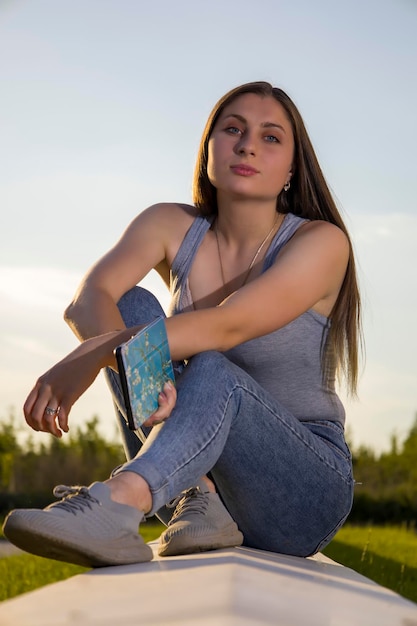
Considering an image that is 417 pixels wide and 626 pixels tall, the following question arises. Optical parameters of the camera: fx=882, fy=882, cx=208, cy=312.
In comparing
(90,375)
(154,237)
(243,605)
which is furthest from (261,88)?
(243,605)

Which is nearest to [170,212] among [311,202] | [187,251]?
[187,251]

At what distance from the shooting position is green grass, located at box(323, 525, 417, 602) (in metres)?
4.68

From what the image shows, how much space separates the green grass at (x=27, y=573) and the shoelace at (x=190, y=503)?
184 centimetres

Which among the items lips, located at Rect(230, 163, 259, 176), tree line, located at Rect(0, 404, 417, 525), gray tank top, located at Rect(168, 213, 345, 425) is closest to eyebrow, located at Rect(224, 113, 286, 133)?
lips, located at Rect(230, 163, 259, 176)

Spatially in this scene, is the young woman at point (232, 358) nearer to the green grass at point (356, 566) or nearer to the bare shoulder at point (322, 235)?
the bare shoulder at point (322, 235)

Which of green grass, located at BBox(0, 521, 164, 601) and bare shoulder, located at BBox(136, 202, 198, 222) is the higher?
bare shoulder, located at BBox(136, 202, 198, 222)

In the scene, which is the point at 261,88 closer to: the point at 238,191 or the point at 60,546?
the point at 238,191

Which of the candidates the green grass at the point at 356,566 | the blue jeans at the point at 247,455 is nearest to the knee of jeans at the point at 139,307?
the blue jeans at the point at 247,455

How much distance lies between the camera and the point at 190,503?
2662 mm

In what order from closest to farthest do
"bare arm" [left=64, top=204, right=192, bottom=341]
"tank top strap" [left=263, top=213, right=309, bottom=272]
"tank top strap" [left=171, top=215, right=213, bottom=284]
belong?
"bare arm" [left=64, top=204, right=192, bottom=341]
"tank top strap" [left=263, top=213, right=309, bottom=272]
"tank top strap" [left=171, top=215, right=213, bottom=284]

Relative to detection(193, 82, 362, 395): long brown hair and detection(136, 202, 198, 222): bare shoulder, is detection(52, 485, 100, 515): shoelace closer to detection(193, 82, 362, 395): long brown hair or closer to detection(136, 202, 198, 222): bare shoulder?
detection(193, 82, 362, 395): long brown hair

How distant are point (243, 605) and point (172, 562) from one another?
2.19 feet

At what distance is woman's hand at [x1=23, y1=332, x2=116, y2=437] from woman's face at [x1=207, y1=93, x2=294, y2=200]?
880 millimetres

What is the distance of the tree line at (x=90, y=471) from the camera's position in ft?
38.2
